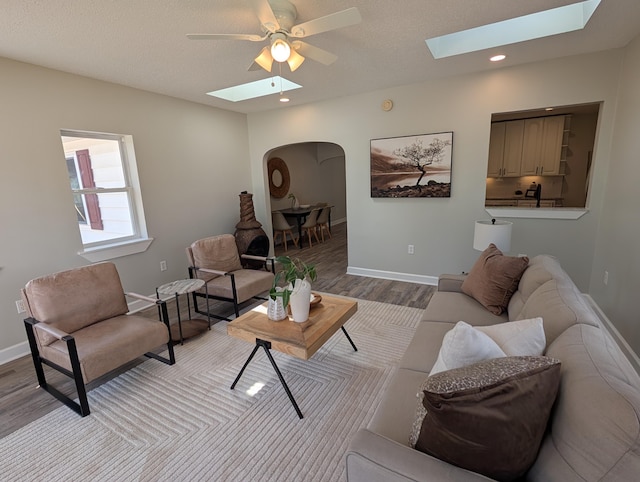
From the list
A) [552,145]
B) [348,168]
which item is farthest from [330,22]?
[552,145]

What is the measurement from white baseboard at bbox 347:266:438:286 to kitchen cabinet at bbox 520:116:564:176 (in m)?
3.20

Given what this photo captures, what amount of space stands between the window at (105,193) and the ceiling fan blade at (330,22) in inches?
104

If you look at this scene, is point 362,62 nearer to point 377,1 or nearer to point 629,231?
point 377,1

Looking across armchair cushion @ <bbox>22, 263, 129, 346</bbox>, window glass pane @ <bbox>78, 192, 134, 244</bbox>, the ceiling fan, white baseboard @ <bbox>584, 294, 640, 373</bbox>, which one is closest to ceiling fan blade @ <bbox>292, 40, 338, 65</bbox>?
the ceiling fan

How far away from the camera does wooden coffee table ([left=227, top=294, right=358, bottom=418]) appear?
190 centimetres

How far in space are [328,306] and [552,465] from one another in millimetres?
1625

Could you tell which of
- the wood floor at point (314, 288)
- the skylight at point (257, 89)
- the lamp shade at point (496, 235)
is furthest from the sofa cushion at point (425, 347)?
the skylight at point (257, 89)

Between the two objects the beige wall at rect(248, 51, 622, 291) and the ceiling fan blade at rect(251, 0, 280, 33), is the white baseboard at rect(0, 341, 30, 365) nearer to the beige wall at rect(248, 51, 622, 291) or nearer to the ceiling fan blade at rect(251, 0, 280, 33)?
the ceiling fan blade at rect(251, 0, 280, 33)

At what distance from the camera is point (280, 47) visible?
2.02 m

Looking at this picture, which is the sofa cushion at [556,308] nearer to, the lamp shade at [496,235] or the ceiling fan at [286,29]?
the lamp shade at [496,235]

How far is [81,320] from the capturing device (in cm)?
234

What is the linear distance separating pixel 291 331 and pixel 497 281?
1519 millimetres

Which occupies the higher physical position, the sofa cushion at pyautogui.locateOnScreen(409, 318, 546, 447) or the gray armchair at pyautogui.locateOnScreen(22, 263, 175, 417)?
the sofa cushion at pyautogui.locateOnScreen(409, 318, 546, 447)

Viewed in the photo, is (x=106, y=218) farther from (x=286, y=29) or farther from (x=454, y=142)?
(x=454, y=142)
